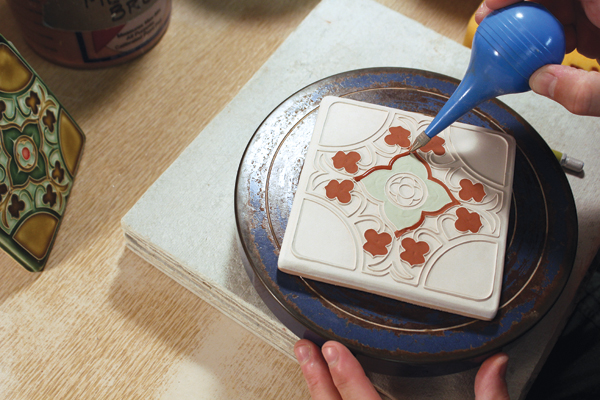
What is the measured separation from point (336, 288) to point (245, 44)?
1.80 ft

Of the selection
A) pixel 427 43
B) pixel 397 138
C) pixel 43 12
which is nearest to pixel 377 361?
pixel 397 138

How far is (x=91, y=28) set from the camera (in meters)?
0.70

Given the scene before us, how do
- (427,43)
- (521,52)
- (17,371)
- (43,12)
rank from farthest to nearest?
1. (427,43)
2. (43,12)
3. (17,371)
4. (521,52)

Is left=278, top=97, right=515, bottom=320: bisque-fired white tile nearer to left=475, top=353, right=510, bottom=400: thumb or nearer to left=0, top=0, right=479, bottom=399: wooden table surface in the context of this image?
left=475, top=353, right=510, bottom=400: thumb

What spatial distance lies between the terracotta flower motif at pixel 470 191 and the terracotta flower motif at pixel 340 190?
0.42ft

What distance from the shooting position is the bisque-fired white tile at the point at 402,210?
1.59 ft

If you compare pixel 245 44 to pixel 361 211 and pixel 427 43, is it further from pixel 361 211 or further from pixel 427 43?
pixel 361 211

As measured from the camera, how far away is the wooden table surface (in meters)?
0.58

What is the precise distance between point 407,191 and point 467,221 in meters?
0.07

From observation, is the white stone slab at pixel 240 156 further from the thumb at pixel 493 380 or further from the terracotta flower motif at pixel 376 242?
the terracotta flower motif at pixel 376 242

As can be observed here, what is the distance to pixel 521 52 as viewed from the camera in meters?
0.46

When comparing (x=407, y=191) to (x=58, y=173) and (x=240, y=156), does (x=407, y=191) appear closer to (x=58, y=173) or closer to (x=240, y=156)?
(x=240, y=156)

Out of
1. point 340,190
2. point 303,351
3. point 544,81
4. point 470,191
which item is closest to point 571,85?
point 544,81

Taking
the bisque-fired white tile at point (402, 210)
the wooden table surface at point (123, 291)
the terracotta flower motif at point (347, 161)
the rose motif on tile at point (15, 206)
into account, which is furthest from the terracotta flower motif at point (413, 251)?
the rose motif on tile at point (15, 206)
